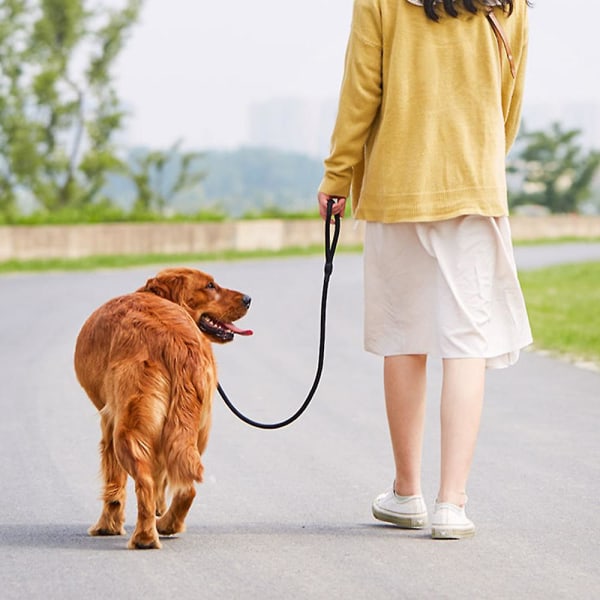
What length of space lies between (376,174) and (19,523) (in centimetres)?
187

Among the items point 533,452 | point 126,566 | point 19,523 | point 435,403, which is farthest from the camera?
point 435,403

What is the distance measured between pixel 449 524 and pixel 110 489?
119cm

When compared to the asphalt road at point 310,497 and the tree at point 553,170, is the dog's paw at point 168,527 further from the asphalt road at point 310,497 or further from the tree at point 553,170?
the tree at point 553,170

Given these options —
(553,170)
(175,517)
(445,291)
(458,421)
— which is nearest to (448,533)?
(458,421)

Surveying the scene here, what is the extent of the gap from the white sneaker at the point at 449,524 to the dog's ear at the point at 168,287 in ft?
3.93

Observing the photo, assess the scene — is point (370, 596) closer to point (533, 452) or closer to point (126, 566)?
point (126, 566)

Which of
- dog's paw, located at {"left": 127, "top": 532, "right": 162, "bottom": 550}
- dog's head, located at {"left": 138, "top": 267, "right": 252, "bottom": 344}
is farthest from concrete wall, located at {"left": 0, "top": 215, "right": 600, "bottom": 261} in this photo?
dog's paw, located at {"left": 127, "top": 532, "right": 162, "bottom": 550}

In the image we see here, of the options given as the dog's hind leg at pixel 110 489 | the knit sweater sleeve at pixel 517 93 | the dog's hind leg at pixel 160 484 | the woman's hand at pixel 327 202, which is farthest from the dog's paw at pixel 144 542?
the knit sweater sleeve at pixel 517 93

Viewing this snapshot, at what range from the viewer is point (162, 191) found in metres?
43.8

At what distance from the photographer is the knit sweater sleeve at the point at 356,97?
471 centimetres

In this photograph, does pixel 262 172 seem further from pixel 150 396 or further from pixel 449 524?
pixel 150 396

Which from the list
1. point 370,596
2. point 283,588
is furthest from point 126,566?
point 370,596

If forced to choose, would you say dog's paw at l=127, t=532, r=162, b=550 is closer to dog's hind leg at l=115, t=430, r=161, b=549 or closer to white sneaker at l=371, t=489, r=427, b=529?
dog's hind leg at l=115, t=430, r=161, b=549

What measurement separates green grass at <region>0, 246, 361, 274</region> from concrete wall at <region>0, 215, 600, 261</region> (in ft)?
1.84
